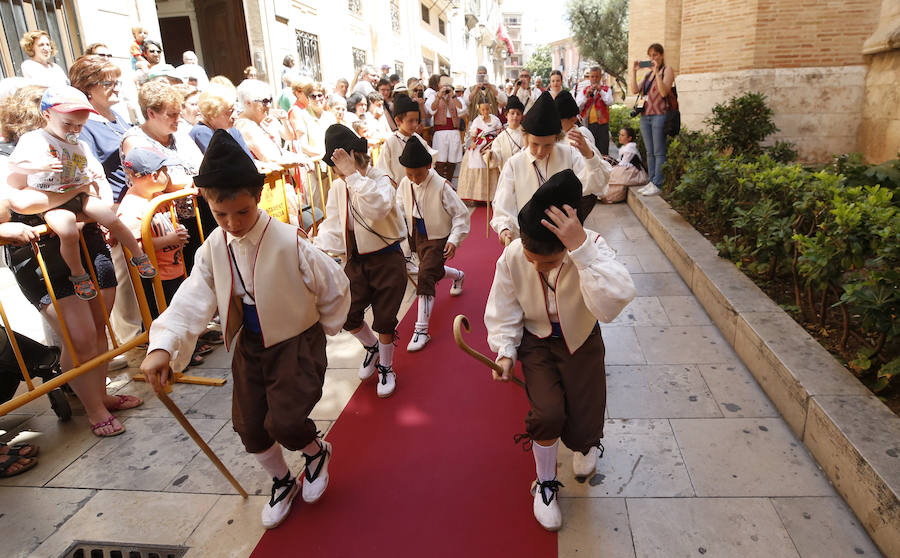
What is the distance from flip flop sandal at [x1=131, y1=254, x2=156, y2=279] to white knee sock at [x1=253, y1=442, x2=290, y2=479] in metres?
1.80

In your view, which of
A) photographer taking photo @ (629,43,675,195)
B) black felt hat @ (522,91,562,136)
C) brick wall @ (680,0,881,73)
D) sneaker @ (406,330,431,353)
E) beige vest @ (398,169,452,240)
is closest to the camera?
black felt hat @ (522,91,562,136)

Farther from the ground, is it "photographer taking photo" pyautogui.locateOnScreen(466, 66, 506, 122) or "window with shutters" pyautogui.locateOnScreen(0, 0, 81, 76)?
"window with shutters" pyautogui.locateOnScreen(0, 0, 81, 76)

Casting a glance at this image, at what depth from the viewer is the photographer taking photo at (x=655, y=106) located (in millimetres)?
8430

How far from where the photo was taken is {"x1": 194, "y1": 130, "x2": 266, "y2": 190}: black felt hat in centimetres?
241

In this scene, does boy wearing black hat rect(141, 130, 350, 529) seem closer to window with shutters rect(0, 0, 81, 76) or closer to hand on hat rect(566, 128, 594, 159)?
hand on hat rect(566, 128, 594, 159)

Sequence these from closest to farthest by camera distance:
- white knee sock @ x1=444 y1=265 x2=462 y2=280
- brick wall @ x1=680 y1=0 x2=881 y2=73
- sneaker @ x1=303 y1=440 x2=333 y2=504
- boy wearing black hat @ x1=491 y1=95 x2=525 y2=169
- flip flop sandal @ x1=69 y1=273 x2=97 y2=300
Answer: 1. sneaker @ x1=303 y1=440 x2=333 y2=504
2. flip flop sandal @ x1=69 y1=273 x2=97 y2=300
3. white knee sock @ x1=444 y1=265 x2=462 y2=280
4. boy wearing black hat @ x1=491 y1=95 x2=525 y2=169
5. brick wall @ x1=680 y1=0 x2=881 y2=73

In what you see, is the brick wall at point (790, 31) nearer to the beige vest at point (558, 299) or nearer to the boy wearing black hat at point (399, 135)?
the boy wearing black hat at point (399, 135)

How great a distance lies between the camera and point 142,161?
3943 millimetres

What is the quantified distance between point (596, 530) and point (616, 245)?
202 inches

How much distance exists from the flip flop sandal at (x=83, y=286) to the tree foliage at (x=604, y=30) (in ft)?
110

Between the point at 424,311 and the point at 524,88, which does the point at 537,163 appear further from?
the point at 524,88

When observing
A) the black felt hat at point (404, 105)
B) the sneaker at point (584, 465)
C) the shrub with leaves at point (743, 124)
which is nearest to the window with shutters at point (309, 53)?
the black felt hat at point (404, 105)

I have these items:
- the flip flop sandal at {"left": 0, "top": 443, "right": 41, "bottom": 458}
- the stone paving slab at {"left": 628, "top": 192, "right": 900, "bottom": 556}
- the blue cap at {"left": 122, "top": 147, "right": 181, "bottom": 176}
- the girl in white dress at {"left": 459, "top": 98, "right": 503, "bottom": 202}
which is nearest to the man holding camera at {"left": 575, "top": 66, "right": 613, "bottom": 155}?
the girl in white dress at {"left": 459, "top": 98, "right": 503, "bottom": 202}

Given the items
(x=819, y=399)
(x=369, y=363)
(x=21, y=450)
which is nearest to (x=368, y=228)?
(x=369, y=363)
